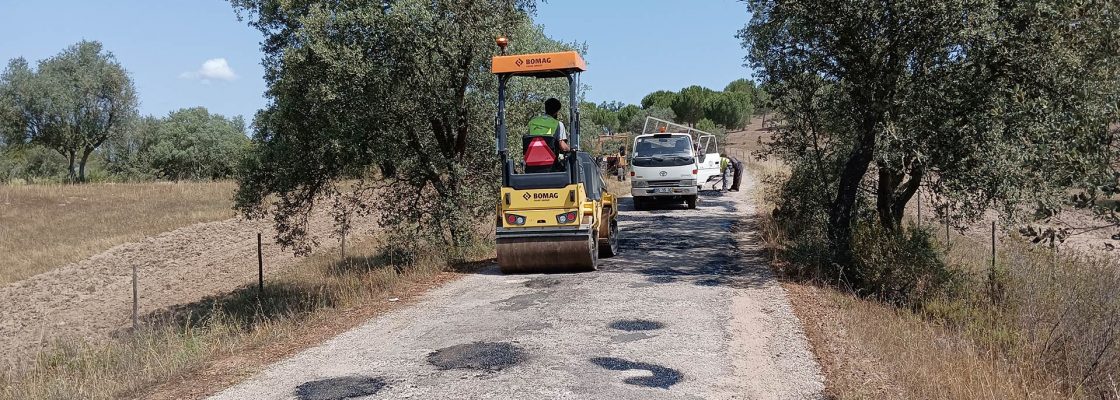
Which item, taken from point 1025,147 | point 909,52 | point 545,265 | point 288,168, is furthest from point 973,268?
point 288,168

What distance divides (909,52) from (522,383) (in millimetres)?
8420

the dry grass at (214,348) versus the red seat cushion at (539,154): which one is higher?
the red seat cushion at (539,154)

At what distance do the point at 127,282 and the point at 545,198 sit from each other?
15366 mm

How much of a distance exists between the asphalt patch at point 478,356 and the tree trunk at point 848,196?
690cm

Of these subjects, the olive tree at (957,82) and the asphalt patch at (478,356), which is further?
the olive tree at (957,82)

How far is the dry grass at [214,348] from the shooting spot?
7.25 metres

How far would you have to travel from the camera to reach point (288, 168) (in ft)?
47.0

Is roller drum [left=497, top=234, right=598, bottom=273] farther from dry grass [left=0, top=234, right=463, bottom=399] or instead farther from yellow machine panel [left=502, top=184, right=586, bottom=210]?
dry grass [left=0, top=234, right=463, bottom=399]

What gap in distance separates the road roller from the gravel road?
0.42 metres

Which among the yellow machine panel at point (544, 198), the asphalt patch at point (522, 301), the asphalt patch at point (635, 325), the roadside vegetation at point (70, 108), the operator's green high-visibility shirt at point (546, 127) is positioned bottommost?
the asphalt patch at point (635, 325)

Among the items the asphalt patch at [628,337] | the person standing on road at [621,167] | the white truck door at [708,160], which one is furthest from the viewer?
the person standing on road at [621,167]

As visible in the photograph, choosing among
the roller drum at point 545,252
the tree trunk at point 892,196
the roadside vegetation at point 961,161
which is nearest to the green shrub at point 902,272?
the roadside vegetation at point 961,161

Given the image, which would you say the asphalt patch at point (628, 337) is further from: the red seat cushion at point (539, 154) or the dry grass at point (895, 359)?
the red seat cushion at point (539, 154)

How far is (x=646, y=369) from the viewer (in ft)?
22.9
